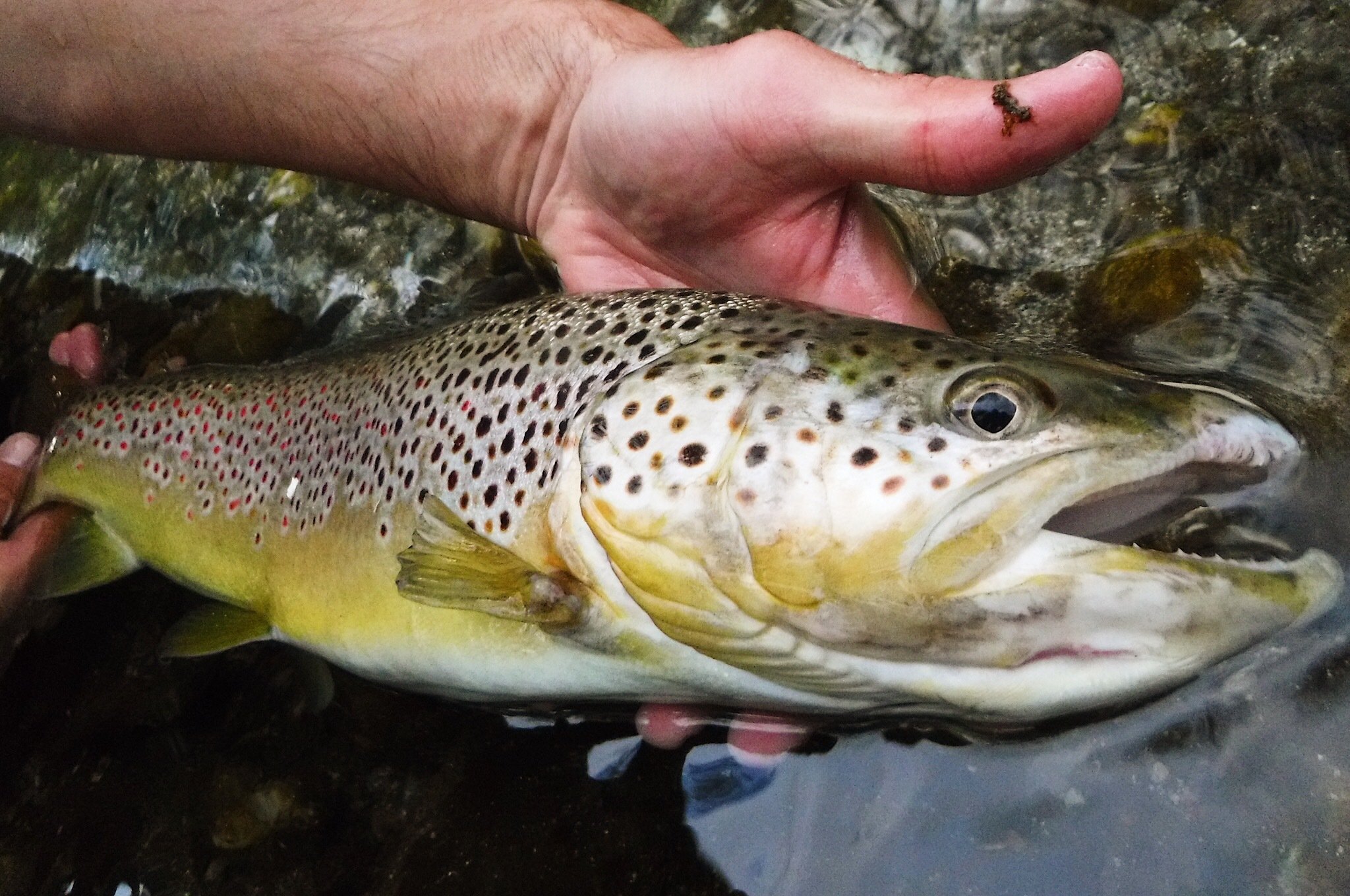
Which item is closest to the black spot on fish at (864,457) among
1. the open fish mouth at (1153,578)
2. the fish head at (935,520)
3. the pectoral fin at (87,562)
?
the fish head at (935,520)

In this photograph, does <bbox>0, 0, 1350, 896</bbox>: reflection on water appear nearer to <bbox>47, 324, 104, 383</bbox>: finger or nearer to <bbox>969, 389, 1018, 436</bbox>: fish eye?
<bbox>47, 324, 104, 383</bbox>: finger

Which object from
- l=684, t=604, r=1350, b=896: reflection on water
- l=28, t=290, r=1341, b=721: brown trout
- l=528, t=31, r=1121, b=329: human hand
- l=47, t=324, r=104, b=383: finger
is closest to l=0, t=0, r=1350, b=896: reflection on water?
l=684, t=604, r=1350, b=896: reflection on water

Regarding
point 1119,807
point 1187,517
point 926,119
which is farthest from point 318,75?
point 1119,807

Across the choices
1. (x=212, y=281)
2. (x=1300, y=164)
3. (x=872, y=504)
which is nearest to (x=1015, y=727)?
(x=872, y=504)

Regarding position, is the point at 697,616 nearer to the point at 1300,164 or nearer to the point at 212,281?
the point at 1300,164

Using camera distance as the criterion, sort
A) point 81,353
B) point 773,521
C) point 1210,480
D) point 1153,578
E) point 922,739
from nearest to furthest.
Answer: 1. point 1153,578
2. point 773,521
3. point 1210,480
4. point 922,739
5. point 81,353

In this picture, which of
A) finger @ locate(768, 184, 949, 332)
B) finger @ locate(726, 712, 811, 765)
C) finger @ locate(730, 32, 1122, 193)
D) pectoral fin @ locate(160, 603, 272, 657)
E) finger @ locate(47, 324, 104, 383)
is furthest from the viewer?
finger @ locate(47, 324, 104, 383)

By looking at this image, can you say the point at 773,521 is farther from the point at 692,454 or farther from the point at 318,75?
the point at 318,75

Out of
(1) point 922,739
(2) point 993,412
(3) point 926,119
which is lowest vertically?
(1) point 922,739
